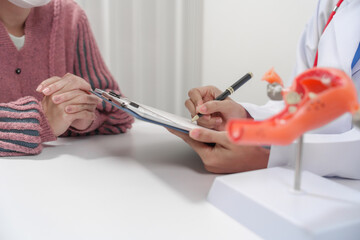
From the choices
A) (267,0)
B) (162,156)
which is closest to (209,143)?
(162,156)

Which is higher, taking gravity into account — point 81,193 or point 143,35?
point 143,35

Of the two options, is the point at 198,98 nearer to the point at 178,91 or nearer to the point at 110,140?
the point at 110,140

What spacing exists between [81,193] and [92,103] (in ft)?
1.22

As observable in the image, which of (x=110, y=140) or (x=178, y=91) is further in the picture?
(x=178, y=91)

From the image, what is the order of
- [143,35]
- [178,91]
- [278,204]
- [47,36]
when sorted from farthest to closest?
[178,91]
[143,35]
[47,36]
[278,204]

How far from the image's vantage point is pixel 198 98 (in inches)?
31.4

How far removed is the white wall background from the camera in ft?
4.27

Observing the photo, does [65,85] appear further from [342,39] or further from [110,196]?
[342,39]

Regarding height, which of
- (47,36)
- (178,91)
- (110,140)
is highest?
(47,36)

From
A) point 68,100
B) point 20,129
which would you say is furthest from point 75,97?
point 20,129

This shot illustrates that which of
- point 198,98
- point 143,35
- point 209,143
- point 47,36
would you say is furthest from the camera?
point 143,35

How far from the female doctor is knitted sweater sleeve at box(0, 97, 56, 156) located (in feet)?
1.01

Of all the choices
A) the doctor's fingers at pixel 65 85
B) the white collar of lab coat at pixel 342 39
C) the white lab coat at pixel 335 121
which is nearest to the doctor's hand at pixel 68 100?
the doctor's fingers at pixel 65 85

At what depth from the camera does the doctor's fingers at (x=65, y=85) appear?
761mm
